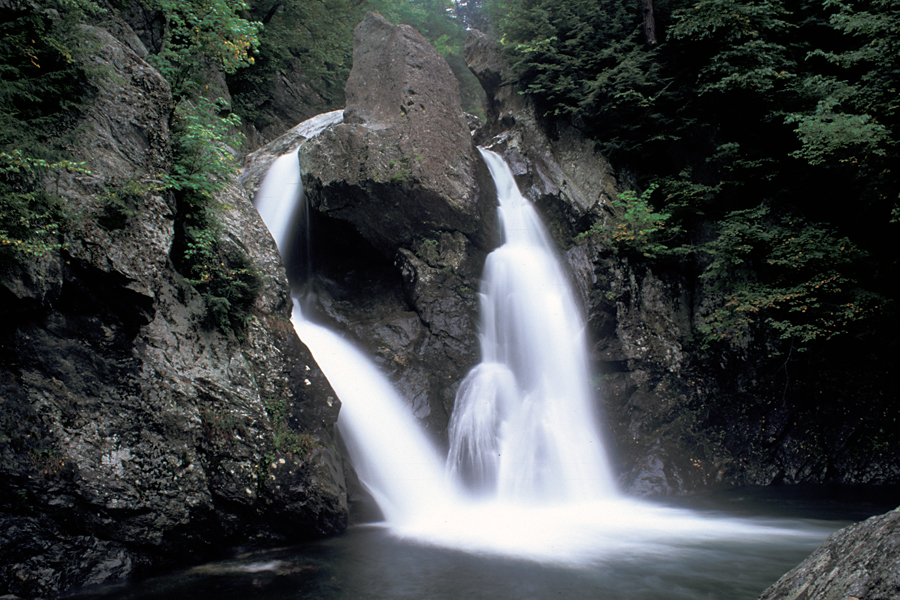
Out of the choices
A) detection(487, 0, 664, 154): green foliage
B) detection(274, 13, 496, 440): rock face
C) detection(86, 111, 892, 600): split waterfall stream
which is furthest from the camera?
detection(487, 0, 664, 154): green foliage

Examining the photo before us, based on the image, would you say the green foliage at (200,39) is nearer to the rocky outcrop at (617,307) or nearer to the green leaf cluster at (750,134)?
the rocky outcrop at (617,307)

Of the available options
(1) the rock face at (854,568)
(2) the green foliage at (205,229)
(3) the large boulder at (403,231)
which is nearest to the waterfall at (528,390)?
(3) the large boulder at (403,231)

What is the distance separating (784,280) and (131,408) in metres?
10.8

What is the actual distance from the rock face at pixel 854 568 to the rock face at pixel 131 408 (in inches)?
202

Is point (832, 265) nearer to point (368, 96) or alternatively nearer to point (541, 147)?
point (541, 147)

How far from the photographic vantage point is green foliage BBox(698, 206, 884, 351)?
8.63 m

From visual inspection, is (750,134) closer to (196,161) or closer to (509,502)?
(509,502)

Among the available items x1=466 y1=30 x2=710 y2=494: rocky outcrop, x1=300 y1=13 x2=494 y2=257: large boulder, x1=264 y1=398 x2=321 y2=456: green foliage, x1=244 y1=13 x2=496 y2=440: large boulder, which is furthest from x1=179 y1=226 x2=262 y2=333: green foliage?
x1=466 y1=30 x2=710 y2=494: rocky outcrop

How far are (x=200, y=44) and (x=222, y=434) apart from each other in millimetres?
5794

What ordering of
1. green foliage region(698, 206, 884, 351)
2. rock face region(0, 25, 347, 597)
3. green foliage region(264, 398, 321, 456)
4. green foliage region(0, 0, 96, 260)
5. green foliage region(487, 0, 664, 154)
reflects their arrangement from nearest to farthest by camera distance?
green foliage region(0, 0, 96, 260)
rock face region(0, 25, 347, 597)
green foliage region(264, 398, 321, 456)
green foliage region(698, 206, 884, 351)
green foliage region(487, 0, 664, 154)

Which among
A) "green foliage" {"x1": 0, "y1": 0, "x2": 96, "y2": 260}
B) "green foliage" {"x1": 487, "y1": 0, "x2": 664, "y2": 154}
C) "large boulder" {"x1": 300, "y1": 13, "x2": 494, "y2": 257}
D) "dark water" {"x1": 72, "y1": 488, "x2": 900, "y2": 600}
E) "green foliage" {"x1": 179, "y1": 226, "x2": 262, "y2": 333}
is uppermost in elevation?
"green foliage" {"x1": 487, "y1": 0, "x2": 664, "y2": 154}

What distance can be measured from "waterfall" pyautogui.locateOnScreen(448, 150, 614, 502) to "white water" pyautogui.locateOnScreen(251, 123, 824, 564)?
0.07 ft

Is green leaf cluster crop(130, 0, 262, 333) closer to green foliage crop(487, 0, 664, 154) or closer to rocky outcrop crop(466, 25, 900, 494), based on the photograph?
rocky outcrop crop(466, 25, 900, 494)

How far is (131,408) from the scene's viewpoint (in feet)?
17.0
